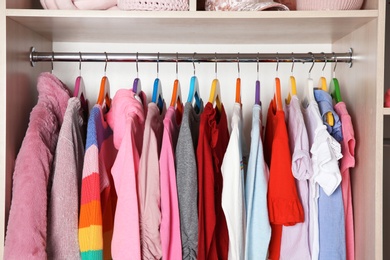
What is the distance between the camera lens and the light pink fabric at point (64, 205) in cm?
155

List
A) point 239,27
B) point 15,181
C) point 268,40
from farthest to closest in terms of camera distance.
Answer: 1. point 268,40
2. point 239,27
3. point 15,181

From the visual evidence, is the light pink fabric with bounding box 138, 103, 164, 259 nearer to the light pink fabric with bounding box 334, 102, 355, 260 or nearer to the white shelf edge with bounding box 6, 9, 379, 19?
the white shelf edge with bounding box 6, 9, 379, 19

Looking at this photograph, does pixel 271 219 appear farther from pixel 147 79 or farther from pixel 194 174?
pixel 147 79

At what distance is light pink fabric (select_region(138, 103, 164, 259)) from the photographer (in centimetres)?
159

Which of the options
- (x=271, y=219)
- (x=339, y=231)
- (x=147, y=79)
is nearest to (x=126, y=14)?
(x=147, y=79)

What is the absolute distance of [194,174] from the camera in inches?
63.5

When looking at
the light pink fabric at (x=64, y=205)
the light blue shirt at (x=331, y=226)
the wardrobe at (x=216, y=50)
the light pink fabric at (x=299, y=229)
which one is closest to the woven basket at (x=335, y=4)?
the wardrobe at (x=216, y=50)

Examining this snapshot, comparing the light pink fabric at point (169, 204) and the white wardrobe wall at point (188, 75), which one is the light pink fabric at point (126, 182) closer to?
the light pink fabric at point (169, 204)

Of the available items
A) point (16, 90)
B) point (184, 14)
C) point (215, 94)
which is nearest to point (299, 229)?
point (215, 94)

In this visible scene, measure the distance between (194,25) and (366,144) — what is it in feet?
2.10

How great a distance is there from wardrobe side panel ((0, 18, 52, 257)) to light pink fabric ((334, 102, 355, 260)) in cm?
99

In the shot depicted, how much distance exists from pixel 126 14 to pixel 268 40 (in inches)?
23.3

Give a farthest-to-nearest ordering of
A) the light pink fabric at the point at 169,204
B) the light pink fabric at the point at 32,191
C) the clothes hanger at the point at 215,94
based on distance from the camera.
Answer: the clothes hanger at the point at 215,94
the light pink fabric at the point at 169,204
the light pink fabric at the point at 32,191

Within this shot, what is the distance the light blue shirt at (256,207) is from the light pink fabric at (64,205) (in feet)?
1.65
